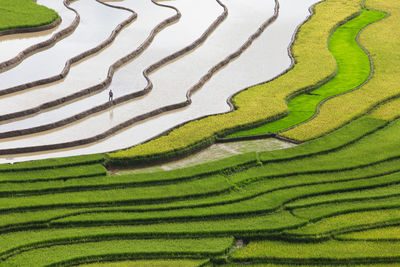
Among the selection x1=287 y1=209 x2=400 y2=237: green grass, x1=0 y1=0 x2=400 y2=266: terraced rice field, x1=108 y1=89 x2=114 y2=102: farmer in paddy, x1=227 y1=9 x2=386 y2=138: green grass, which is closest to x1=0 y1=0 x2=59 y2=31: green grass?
x1=0 y1=0 x2=400 y2=266: terraced rice field

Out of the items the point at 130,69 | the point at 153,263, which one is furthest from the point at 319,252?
the point at 130,69

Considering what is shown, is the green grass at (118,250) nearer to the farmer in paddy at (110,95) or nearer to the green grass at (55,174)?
the green grass at (55,174)

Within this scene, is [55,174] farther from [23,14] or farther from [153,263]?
[23,14]

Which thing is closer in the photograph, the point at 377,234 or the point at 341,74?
the point at 377,234

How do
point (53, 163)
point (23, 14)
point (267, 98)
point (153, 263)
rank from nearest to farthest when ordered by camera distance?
1. point (153, 263)
2. point (53, 163)
3. point (267, 98)
4. point (23, 14)

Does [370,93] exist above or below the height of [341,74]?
below

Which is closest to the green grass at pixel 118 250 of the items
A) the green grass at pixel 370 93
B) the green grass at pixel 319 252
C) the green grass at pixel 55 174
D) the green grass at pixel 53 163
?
the green grass at pixel 319 252

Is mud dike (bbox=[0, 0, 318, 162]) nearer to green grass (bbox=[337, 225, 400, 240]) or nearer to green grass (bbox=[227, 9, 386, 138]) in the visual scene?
green grass (bbox=[227, 9, 386, 138])
